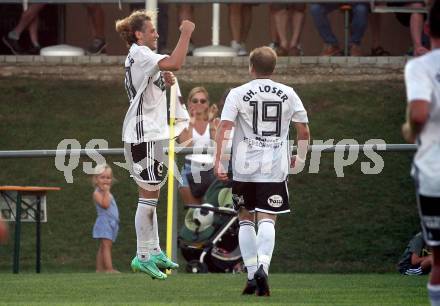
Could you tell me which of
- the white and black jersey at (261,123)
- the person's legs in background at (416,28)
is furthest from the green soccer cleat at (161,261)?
the person's legs in background at (416,28)

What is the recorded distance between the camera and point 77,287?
42.4 feet

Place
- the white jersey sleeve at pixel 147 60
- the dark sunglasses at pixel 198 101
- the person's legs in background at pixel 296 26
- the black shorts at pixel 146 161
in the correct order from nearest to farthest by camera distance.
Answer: the white jersey sleeve at pixel 147 60 < the black shorts at pixel 146 161 < the dark sunglasses at pixel 198 101 < the person's legs in background at pixel 296 26

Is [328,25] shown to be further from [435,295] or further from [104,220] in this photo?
[435,295]

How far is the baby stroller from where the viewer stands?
639 inches

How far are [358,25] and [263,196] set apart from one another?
362 inches

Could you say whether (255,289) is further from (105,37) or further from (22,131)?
(105,37)

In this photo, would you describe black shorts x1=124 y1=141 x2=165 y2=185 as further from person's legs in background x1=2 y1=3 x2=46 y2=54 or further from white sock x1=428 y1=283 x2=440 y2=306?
person's legs in background x1=2 y1=3 x2=46 y2=54

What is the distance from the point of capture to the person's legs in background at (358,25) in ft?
67.4

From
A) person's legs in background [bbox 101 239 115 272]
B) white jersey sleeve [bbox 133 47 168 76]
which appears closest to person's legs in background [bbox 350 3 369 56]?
person's legs in background [bbox 101 239 115 272]

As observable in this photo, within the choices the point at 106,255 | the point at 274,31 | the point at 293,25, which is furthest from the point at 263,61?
the point at 274,31

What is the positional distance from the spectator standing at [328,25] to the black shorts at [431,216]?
12717 millimetres

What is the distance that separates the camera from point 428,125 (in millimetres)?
7965

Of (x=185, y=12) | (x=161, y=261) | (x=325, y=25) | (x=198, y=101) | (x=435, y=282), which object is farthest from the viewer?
(x=185, y=12)

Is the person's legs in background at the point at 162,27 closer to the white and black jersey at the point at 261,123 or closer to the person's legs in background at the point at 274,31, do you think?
the person's legs in background at the point at 274,31
